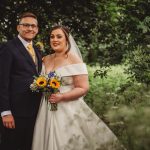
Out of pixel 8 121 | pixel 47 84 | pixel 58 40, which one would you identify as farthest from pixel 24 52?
pixel 8 121

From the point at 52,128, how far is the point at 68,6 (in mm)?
3703

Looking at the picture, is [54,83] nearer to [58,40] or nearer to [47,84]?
[47,84]

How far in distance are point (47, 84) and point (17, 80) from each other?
0.37 meters

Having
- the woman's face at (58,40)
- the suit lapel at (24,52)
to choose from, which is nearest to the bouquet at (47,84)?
the suit lapel at (24,52)

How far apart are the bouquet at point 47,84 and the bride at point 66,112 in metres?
0.12

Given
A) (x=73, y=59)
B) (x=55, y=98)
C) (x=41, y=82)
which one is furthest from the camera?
(x=73, y=59)

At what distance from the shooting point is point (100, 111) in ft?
28.7

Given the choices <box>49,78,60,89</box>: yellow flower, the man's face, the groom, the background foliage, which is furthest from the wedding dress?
the background foliage

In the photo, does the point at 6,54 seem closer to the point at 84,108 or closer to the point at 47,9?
the point at 84,108

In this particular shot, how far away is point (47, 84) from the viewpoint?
18.1ft

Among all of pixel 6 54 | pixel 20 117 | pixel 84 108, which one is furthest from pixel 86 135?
pixel 6 54

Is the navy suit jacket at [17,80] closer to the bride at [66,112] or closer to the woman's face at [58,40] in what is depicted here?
the bride at [66,112]

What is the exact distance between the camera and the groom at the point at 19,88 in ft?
18.4

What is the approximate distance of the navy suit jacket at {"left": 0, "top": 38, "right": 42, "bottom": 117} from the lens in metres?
5.59
